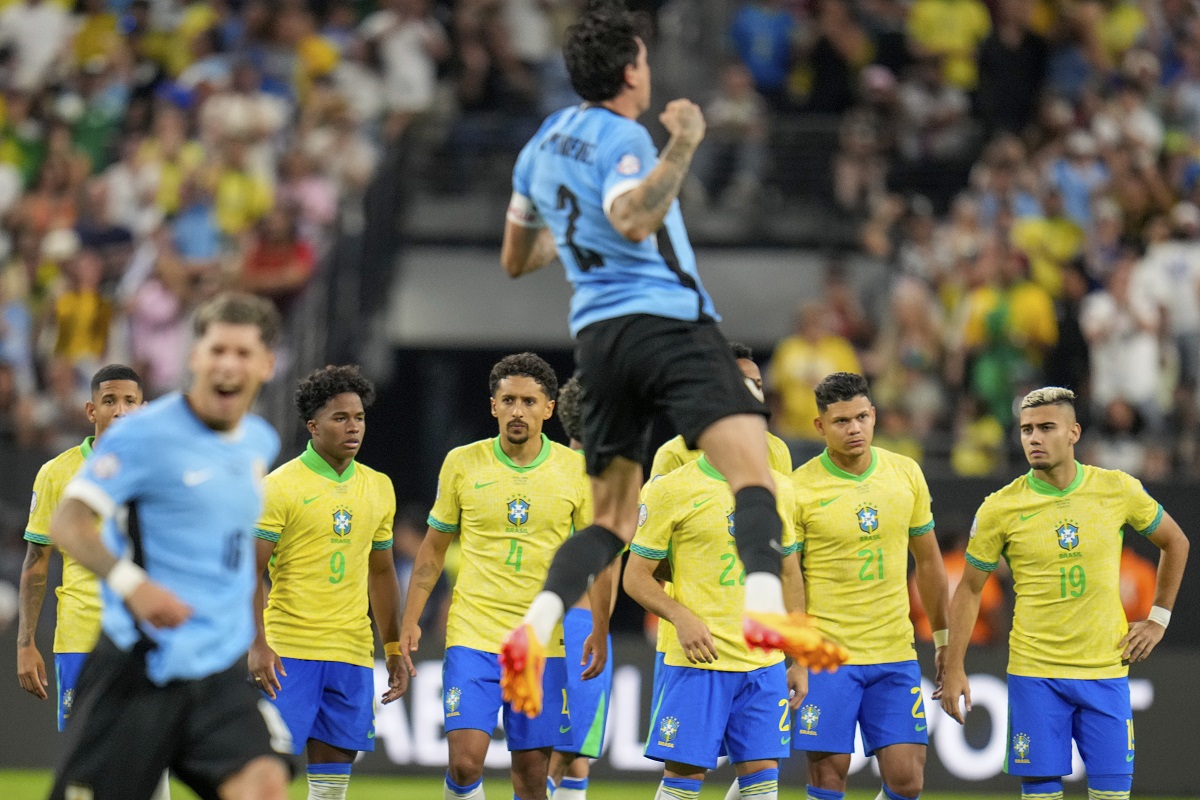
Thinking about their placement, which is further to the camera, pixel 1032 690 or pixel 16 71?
pixel 16 71

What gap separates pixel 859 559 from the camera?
8.96m

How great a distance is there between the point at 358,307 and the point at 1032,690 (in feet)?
30.2

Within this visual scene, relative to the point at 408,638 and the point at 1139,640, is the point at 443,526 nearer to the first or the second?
the point at 408,638

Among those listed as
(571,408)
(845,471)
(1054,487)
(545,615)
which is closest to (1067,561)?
(1054,487)

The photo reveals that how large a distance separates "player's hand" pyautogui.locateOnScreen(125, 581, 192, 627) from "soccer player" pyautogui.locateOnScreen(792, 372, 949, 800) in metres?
4.08

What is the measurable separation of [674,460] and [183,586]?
11.8ft

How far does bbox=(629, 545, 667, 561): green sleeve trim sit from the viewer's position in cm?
865

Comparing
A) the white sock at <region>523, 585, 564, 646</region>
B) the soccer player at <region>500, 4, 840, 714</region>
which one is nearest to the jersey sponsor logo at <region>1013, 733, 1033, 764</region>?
the soccer player at <region>500, 4, 840, 714</region>

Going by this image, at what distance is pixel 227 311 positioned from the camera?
5.99 m

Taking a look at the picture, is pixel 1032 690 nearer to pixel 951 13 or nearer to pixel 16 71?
pixel 951 13

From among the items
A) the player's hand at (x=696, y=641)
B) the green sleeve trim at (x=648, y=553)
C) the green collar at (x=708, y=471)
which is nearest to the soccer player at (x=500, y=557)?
the green sleeve trim at (x=648, y=553)

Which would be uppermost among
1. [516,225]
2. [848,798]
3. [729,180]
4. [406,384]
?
[729,180]

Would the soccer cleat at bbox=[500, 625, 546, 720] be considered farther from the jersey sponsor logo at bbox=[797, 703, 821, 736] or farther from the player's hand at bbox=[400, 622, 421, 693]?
the jersey sponsor logo at bbox=[797, 703, 821, 736]

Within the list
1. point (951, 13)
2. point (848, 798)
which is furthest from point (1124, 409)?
point (951, 13)
